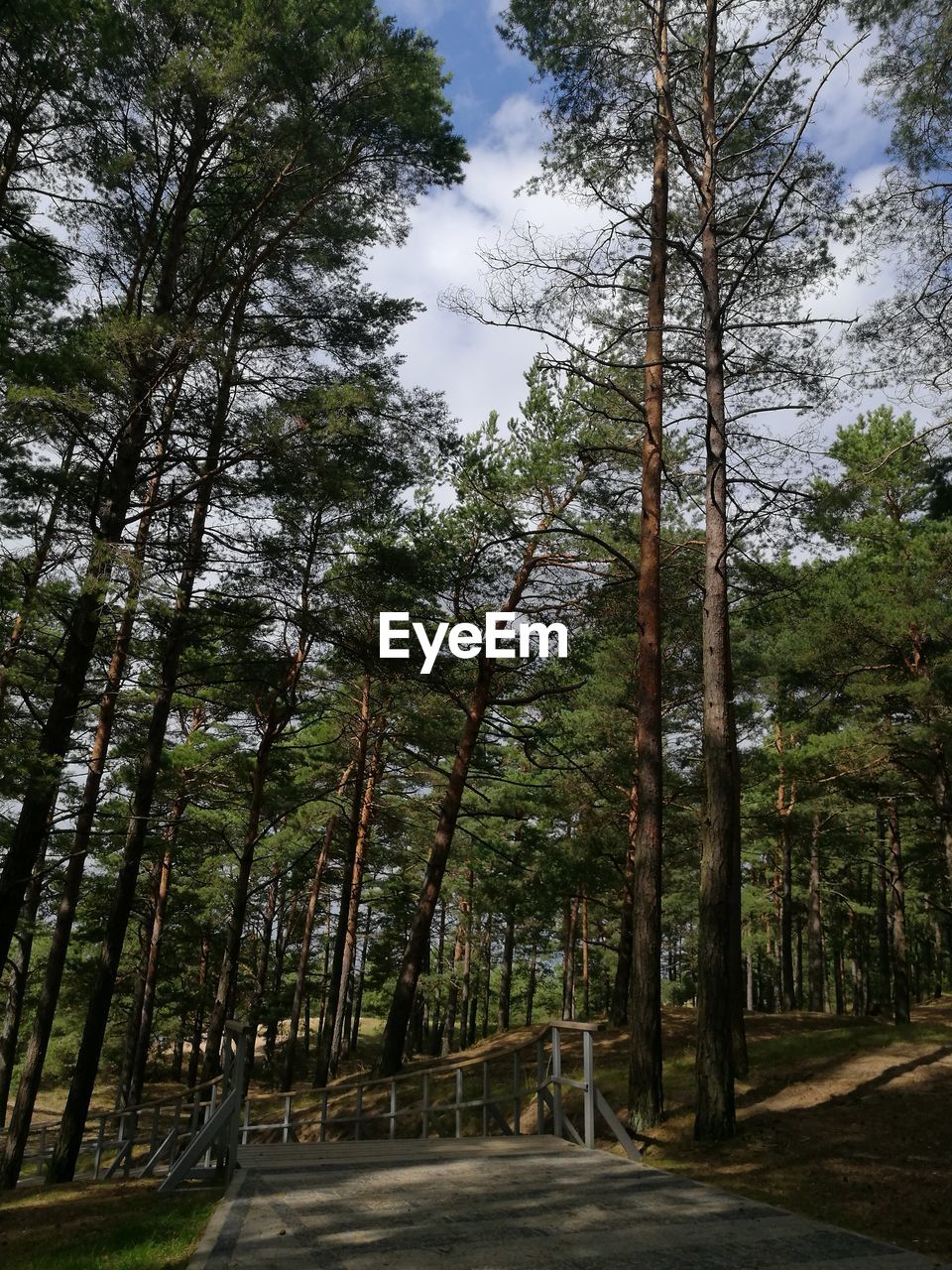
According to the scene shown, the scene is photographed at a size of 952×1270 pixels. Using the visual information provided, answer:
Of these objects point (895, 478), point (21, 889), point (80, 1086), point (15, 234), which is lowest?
point (80, 1086)

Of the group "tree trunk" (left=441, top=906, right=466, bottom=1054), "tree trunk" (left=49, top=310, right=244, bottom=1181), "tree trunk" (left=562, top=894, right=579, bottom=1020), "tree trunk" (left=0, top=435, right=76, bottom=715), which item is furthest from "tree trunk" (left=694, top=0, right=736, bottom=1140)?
"tree trunk" (left=562, top=894, right=579, bottom=1020)

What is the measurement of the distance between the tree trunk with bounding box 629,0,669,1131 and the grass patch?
15.7 ft

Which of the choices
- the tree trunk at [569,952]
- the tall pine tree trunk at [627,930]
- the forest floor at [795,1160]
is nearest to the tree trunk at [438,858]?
the forest floor at [795,1160]

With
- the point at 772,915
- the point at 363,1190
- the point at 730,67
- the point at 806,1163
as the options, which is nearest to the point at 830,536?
the point at 730,67

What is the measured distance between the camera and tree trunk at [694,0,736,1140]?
27.9 feet

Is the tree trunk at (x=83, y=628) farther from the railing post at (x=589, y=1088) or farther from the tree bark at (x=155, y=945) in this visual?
the tree bark at (x=155, y=945)

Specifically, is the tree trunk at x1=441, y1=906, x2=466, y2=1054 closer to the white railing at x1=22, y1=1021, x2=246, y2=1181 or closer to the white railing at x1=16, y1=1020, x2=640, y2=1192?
the white railing at x1=16, y1=1020, x2=640, y2=1192

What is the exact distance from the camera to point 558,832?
2536 cm

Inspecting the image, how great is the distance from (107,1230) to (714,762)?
21.4ft

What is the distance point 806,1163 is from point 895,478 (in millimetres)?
15410

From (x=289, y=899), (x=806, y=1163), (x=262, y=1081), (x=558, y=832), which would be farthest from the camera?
(x=262, y=1081)

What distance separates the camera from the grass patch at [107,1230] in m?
4.72

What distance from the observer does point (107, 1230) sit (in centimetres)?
541

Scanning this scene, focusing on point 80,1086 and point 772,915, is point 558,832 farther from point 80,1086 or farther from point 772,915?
point 80,1086
